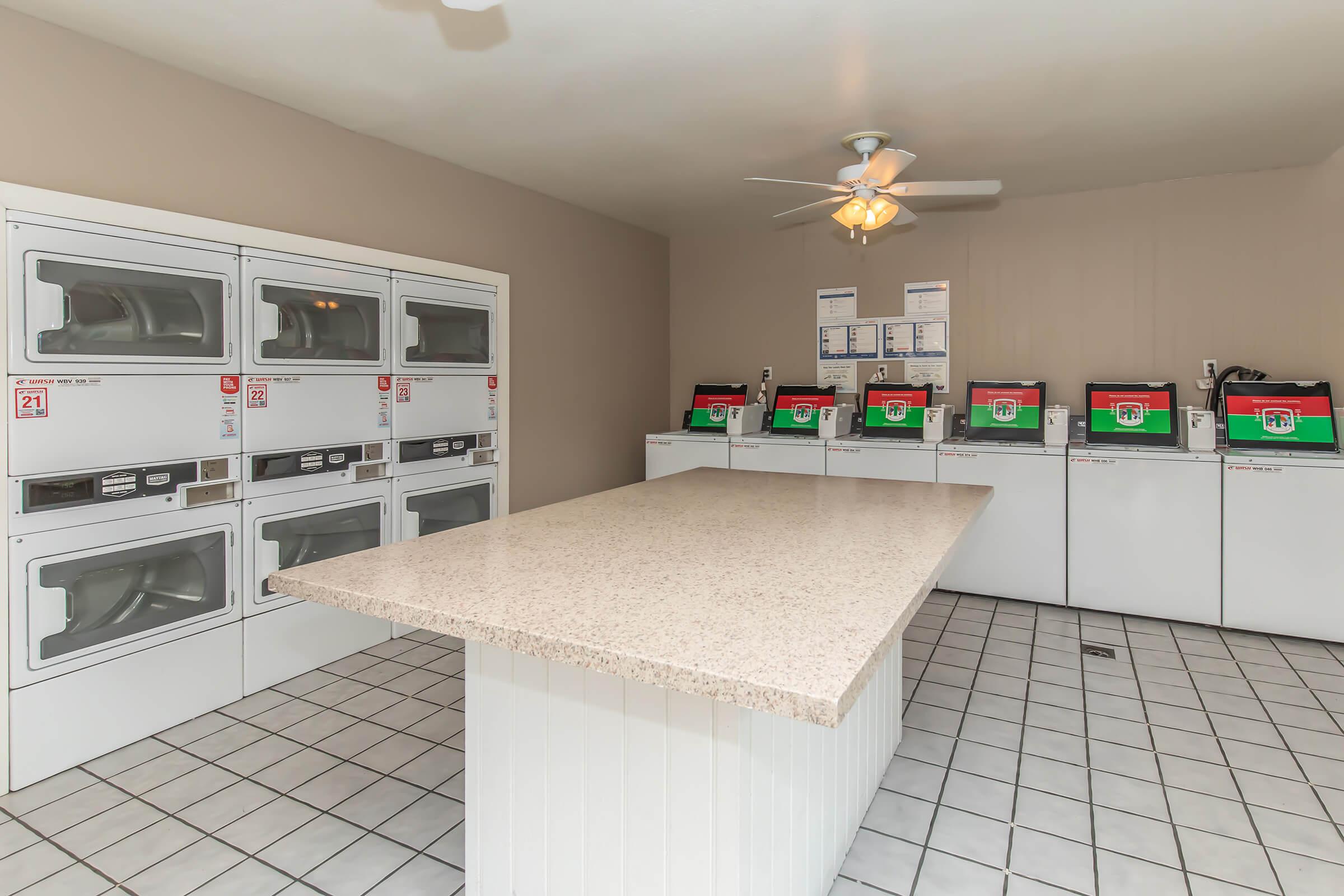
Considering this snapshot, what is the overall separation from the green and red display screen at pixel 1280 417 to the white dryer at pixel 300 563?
4511mm

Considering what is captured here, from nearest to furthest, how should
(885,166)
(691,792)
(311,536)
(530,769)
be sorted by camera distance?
(691,792), (530,769), (885,166), (311,536)

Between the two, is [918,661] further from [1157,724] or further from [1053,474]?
[1053,474]

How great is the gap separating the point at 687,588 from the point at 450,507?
9.15 feet

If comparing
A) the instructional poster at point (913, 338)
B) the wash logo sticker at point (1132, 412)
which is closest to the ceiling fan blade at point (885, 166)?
the instructional poster at point (913, 338)

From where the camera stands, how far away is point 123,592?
260cm

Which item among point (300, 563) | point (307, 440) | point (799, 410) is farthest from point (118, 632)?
point (799, 410)

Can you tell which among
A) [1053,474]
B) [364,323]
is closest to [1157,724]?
[1053,474]

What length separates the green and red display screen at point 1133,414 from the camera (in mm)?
4102

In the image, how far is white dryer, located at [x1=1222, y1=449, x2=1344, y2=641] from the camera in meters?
3.49

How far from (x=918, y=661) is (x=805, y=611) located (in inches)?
93.4

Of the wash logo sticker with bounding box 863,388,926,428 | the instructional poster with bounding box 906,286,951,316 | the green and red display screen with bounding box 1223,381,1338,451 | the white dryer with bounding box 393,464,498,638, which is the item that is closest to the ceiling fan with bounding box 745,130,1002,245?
the instructional poster with bounding box 906,286,951,316

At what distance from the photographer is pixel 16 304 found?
2279 millimetres

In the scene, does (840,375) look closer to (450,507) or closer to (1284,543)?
(1284,543)

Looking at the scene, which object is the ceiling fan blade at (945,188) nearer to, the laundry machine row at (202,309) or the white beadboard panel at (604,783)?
the laundry machine row at (202,309)
